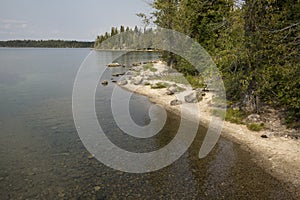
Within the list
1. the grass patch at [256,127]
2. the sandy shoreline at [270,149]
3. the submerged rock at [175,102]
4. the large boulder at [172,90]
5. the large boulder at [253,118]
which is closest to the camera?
the sandy shoreline at [270,149]

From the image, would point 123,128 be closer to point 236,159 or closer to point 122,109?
point 122,109

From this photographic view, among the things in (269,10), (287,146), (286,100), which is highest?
(269,10)

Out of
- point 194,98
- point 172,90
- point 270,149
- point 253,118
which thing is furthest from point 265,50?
point 172,90

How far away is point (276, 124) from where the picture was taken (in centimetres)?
1700

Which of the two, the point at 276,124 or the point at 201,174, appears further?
the point at 276,124

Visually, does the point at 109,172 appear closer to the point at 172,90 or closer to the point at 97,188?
the point at 97,188

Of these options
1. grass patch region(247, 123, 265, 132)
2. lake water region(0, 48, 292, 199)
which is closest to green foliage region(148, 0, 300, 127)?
grass patch region(247, 123, 265, 132)

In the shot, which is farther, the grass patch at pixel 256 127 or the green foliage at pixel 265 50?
the grass patch at pixel 256 127

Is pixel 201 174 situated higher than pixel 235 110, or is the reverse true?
pixel 235 110

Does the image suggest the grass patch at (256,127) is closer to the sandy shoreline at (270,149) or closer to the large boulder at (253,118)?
the sandy shoreline at (270,149)

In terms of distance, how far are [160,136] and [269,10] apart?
1126 cm

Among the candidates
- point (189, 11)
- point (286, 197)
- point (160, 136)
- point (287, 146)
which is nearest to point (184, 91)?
point (189, 11)

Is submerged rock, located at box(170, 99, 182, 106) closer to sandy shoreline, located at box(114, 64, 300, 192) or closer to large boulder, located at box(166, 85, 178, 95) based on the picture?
sandy shoreline, located at box(114, 64, 300, 192)

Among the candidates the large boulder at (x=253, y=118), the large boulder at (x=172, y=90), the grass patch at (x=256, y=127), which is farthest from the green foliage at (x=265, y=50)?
the large boulder at (x=172, y=90)
